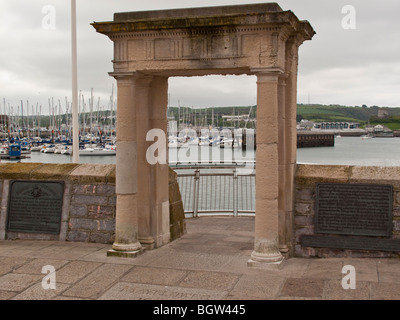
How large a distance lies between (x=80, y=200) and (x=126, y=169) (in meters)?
1.49

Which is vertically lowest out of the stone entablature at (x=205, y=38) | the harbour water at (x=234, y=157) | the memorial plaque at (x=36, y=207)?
the harbour water at (x=234, y=157)

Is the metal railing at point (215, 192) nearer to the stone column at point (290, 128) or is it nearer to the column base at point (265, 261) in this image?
the stone column at point (290, 128)

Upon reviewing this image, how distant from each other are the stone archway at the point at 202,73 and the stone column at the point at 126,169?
0.06 feet

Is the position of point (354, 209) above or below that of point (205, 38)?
below

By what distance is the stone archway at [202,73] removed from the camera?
8180 mm

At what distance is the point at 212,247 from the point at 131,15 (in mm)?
4288

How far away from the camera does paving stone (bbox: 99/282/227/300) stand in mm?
6887

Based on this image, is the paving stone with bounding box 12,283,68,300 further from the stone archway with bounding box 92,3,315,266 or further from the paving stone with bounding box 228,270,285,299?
the paving stone with bounding box 228,270,285,299

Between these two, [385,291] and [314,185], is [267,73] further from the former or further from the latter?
[385,291]

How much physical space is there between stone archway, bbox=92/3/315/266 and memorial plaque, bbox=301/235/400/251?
409 millimetres

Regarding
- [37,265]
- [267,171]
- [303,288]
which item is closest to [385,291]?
[303,288]

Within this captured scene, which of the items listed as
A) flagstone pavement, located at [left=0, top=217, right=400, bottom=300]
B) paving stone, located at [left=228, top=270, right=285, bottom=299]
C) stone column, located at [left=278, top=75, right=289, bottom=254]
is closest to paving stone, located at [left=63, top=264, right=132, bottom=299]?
flagstone pavement, located at [left=0, top=217, right=400, bottom=300]

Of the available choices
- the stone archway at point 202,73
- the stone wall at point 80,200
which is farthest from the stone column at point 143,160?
the stone wall at point 80,200

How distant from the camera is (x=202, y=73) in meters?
9.23
